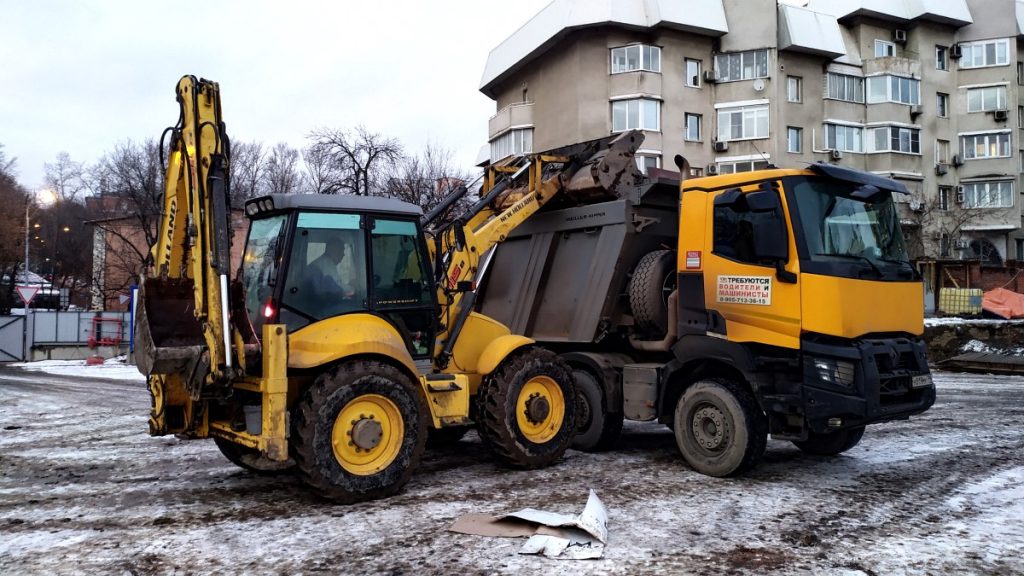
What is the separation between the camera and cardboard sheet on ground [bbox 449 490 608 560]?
488 cm

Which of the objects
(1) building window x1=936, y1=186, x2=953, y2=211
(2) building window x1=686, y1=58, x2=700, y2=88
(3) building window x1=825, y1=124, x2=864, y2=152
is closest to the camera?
(2) building window x1=686, y1=58, x2=700, y2=88

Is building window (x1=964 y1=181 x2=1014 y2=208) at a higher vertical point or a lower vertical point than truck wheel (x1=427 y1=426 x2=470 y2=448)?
higher

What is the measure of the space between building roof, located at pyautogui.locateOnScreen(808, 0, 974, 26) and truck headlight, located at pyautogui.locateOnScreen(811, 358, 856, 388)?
127 feet

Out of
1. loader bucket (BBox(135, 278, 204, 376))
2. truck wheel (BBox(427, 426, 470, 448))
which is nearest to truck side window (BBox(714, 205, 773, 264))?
truck wheel (BBox(427, 426, 470, 448))

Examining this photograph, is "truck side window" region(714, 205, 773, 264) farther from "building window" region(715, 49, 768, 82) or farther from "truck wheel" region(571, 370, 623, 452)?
"building window" region(715, 49, 768, 82)

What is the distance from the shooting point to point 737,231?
23.0 ft

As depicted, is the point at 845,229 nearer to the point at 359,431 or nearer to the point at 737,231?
the point at 737,231

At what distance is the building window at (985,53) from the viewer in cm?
4181

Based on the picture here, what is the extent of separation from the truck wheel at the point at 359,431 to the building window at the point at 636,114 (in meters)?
29.0

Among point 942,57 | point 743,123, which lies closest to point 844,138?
point 743,123

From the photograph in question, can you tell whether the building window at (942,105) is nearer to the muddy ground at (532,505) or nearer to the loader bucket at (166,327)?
the muddy ground at (532,505)

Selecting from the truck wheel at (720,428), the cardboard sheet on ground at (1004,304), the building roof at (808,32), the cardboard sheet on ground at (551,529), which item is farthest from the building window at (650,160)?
the cardboard sheet on ground at (551,529)

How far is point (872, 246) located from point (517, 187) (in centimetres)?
416

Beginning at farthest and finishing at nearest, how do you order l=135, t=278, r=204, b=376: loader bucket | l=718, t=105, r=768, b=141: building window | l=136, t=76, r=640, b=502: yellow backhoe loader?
l=718, t=105, r=768, b=141: building window, l=136, t=76, r=640, b=502: yellow backhoe loader, l=135, t=278, r=204, b=376: loader bucket
